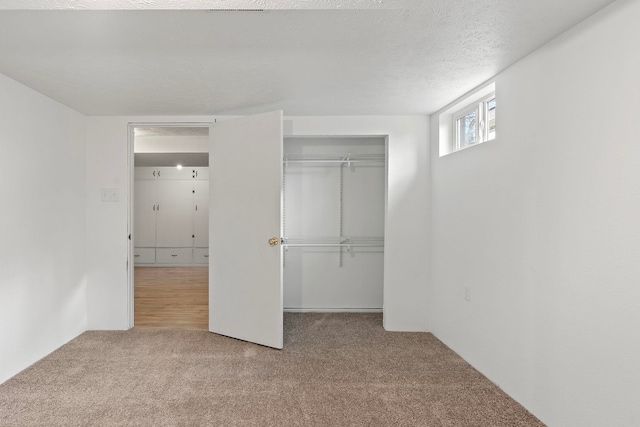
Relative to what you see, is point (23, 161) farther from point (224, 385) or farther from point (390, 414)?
point (390, 414)

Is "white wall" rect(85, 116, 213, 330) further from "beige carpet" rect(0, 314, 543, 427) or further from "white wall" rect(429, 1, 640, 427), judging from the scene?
"white wall" rect(429, 1, 640, 427)

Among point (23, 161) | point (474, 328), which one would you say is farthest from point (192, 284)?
point (474, 328)

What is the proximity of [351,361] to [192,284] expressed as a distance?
358 centimetres

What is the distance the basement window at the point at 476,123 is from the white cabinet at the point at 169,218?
5080mm

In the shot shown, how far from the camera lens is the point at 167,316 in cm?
406

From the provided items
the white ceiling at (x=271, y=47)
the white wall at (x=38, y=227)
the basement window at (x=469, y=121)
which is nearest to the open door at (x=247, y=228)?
the white ceiling at (x=271, y=47)

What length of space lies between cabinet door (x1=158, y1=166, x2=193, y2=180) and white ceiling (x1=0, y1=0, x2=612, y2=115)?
4057mm

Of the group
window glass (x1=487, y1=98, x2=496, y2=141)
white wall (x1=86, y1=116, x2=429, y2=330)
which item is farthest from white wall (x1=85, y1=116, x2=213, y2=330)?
window glass (x1=487, y1=98, x2=496, y2=141)

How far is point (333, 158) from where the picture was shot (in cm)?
427

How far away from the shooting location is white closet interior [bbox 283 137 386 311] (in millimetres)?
4277

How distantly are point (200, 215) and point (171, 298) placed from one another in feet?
8.28

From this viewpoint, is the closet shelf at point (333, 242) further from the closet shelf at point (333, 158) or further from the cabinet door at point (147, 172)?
the cabinet door at point (147, 172)

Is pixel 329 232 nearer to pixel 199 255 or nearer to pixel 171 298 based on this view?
pixel 171 298

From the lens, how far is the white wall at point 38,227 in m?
2.55
